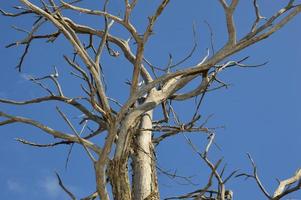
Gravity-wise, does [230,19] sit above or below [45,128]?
above

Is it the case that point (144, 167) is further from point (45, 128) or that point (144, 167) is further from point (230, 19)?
point (230, 19)

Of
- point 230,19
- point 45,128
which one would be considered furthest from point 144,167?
point 230,19

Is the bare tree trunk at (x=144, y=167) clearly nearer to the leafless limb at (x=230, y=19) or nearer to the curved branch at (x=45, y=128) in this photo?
the curved branch at (x=45, y=128)

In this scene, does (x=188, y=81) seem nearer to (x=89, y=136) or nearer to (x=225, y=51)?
(x=225, y=51)

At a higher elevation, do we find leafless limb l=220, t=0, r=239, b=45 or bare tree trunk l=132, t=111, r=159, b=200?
leafless limb l=220, t=0, r=239, b=45

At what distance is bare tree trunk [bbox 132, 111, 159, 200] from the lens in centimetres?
284

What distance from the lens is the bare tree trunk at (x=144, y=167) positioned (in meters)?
2.84

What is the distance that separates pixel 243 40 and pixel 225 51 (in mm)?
110

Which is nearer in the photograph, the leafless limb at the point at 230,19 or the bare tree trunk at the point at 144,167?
the leafless limb at the point at 230,19

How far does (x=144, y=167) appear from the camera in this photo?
298cm

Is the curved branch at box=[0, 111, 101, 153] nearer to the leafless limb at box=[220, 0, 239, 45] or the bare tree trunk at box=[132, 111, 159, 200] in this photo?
the bare tree trunk at box=[132, 111, 159, 200]

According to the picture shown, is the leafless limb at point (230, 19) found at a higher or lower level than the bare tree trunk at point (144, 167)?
higher

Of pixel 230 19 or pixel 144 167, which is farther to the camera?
pixel 144 167

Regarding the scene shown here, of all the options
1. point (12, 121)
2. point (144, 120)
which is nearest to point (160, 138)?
point (144, 120)
